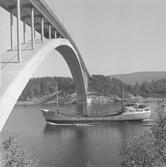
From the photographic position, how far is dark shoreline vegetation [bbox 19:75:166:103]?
8900cm

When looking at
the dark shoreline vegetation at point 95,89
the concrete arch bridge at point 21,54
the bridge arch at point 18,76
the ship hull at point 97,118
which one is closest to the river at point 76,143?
the ship hull at point 97,118

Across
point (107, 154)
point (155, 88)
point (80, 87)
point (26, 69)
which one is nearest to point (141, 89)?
point (155, 88)

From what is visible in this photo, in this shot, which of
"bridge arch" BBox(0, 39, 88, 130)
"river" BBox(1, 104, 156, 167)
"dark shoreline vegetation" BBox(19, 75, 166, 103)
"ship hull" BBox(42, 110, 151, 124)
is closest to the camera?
"bridge arch" BBox(0, 39, 88, 130)

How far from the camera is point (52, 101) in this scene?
8800 cm

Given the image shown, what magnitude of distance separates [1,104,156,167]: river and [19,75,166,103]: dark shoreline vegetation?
51569mm

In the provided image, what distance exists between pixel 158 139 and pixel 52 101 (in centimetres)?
8133

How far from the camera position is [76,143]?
928 inches

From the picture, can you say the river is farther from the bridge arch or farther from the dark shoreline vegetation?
the dark shoreline vegetation

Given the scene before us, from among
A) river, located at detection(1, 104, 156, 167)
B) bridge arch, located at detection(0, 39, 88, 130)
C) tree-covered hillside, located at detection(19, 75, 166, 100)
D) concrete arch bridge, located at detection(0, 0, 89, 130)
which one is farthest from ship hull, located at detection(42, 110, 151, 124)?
tree-covered hillside, located at detection(19, 75, 166, 100)

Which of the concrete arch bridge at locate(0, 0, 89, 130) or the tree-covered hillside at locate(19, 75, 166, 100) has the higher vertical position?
the concrete arch bridge at locate(0, 0, 89, 130)

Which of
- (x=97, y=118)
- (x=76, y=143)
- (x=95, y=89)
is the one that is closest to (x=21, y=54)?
(x=76, y=143)

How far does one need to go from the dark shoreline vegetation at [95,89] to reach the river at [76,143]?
5157 centimetres

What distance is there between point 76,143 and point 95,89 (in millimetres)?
62265

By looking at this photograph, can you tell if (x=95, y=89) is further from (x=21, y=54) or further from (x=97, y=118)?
(x=21, y=54)
